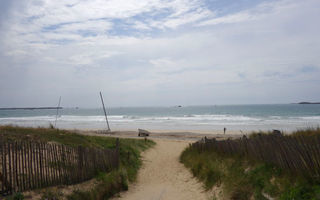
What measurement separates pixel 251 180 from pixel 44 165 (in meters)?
5.97

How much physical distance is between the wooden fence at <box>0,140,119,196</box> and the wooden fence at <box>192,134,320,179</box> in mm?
5136

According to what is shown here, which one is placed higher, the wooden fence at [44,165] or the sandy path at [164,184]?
the wooden fence at [44,165]

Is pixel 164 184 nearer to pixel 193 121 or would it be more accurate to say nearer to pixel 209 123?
pixel 209 123

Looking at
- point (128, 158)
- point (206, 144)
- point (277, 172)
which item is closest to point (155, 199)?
point (277, 172)

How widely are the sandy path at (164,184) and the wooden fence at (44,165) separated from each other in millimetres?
1492

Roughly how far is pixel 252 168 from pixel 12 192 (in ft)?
20.9

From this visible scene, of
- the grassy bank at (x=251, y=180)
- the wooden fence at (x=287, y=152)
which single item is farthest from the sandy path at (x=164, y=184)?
the wooden fence at (x=287, y=152)

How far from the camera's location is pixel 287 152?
645cm

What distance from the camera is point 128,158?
12.7 meters

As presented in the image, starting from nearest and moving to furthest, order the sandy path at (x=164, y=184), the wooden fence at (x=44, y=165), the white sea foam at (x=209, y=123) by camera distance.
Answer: the wooden fence at (x=44, y=165) < the sandy path at (x=164, y=184) < the white sea foam at (x=209, y=123)

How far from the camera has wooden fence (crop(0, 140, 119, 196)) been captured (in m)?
6.26

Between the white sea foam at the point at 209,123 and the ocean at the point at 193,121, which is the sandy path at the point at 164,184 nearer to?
the ocean at the point at 193,121

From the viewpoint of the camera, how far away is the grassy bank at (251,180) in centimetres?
539

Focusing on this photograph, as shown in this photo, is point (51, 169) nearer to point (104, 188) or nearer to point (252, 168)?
point (104, 188)
